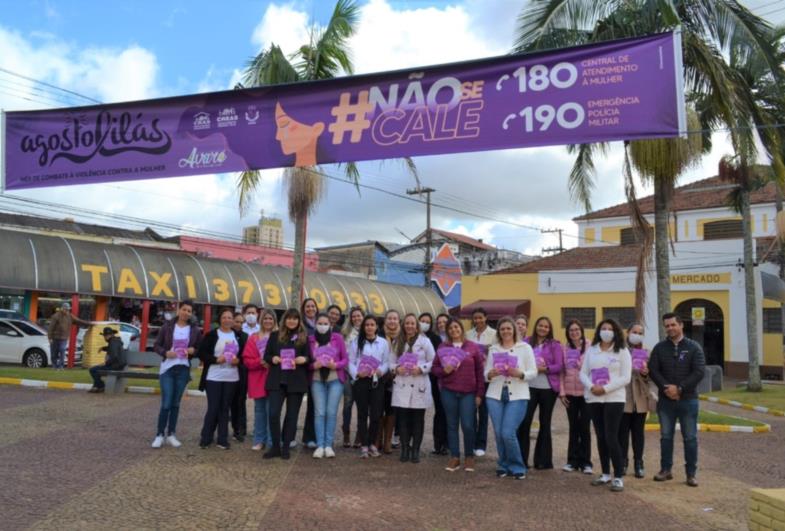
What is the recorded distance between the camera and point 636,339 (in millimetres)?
8258

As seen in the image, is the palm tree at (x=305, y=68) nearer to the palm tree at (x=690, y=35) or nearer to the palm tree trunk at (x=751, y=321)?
the palm tree at (x=690, y=35)

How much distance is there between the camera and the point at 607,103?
647 centimetres

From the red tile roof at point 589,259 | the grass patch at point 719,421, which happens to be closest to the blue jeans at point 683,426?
the grass patch at point 719,421

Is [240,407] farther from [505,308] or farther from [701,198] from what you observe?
[701,198]

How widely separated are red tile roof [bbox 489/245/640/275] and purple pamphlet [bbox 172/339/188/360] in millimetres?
27314

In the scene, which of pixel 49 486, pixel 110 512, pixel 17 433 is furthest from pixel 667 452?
pixel 17 433

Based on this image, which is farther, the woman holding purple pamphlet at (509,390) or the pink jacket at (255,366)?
the pink jacket at (255,366)

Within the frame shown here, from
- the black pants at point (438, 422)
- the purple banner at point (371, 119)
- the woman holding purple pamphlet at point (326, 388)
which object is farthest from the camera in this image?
the black pants at point (438, 422)

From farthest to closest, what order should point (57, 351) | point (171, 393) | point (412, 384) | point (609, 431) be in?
point (57, 351) < point (171, 393) < point (412, 384) < point (609, 431)

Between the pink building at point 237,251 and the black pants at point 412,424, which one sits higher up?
the pink building at point 237,251

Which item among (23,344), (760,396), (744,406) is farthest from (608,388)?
(23,344)

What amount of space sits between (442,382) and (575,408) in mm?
1660

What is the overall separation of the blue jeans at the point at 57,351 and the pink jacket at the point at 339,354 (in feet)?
45.8

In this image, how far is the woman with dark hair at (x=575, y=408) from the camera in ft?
26.2
